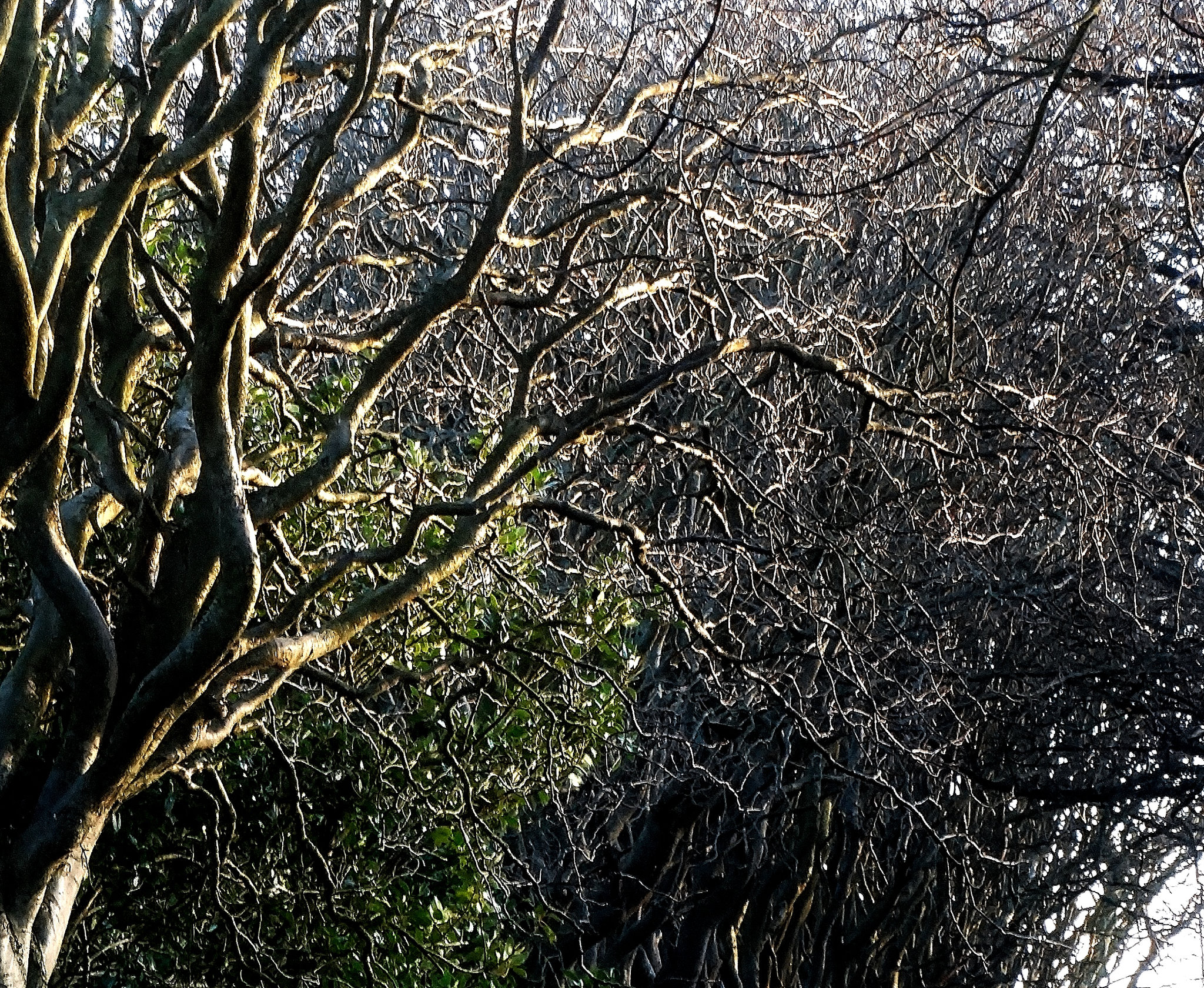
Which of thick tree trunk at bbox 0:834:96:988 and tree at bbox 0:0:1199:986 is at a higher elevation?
tree at bbox 0:0:1199:986

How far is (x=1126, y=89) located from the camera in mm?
8281

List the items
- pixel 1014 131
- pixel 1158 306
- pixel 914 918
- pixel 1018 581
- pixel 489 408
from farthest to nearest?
1. pixel 914 918
2. pixel 1014 131
3. pixel 1158 306
4. pixel 1018 581
5. pixel 489 408

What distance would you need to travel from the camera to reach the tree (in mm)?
4887

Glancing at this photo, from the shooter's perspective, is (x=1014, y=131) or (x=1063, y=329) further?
(x=1014, y=131)

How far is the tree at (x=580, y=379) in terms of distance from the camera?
4.89 metres

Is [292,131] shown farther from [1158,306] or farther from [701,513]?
[1158,306]

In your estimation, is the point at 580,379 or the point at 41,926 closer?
the point at 41,926

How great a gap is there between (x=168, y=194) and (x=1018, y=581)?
530cm

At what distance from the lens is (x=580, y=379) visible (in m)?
8.70

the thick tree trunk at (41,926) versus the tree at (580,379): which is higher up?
the tree at (580,379)

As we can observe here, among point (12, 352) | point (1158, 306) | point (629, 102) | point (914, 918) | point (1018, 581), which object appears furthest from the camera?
point (914, 918)

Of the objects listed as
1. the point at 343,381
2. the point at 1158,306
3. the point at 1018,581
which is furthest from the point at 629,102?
the point at 1158,306

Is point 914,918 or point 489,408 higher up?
point 489,408

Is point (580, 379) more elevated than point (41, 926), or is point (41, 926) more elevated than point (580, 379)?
point (580, 379)
